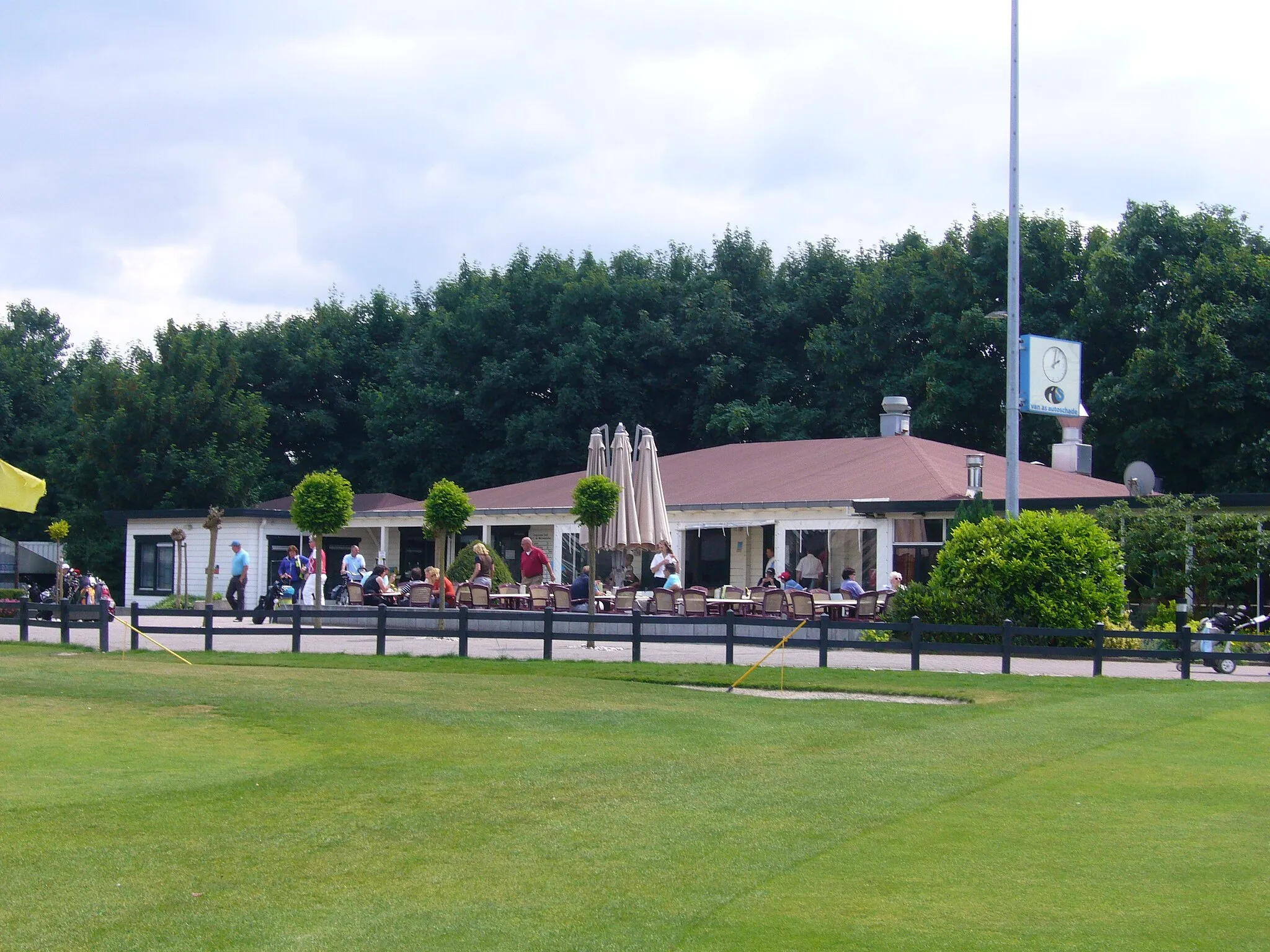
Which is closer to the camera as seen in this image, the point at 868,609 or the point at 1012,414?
the point at 868,609

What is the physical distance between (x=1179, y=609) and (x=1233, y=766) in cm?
1199

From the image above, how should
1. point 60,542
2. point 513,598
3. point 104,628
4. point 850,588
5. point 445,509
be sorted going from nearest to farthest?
point 104,628, point 850,588, point 513,598, point 445,509, point 60,542

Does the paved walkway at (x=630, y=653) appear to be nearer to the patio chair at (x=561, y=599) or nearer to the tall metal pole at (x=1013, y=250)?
the patio chair at (x=561, y=599)

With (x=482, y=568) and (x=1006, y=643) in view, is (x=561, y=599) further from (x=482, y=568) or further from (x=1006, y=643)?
(x=1006, y=643)

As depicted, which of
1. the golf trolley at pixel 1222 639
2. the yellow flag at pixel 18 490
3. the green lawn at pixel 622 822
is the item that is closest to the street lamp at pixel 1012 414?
the golf trolley at pixel 1222 639

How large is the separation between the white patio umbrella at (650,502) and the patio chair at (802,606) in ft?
13.7

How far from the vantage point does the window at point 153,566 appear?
37.4 metres

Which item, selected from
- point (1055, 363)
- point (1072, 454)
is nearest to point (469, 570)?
point (1055, 363)

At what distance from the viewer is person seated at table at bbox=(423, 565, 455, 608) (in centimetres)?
2562

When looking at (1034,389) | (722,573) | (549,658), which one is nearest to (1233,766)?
(549,658)

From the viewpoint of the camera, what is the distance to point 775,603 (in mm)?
23609

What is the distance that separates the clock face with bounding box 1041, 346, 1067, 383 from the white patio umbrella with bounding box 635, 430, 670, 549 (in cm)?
834

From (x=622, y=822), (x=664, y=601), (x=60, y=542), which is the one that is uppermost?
(x=60, y=542)

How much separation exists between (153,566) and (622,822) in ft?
106
